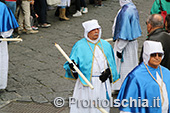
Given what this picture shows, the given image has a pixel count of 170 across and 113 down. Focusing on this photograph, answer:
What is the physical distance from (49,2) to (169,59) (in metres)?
6.88

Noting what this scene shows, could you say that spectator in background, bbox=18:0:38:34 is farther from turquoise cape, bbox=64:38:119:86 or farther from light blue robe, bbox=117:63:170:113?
light blue robe, bbox=117:63:170:113

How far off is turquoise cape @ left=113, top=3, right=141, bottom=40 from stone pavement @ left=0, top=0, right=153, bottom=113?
5.10 feet

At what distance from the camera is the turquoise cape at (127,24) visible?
21.7 feet

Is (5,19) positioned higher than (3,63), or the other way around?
(5,19)

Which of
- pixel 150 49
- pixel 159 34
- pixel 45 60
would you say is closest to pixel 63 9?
pixel 45 60

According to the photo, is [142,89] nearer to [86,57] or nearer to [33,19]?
[86,57]

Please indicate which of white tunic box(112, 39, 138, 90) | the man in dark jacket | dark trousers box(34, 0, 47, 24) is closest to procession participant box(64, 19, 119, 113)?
the man in dark jacket

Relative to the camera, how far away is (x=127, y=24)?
6.63 m

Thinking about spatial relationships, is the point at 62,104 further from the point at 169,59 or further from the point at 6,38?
the point at 169,59

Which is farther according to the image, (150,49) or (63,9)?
(63,9)

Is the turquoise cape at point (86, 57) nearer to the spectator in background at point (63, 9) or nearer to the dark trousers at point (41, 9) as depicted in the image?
the dark trousers at point (41, 9)

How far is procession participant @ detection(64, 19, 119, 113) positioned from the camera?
17.6 ft

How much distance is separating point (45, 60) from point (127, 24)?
9.61 feet

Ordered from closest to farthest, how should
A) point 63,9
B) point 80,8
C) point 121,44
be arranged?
A: point 121,44, point 63,9, point 80,8
